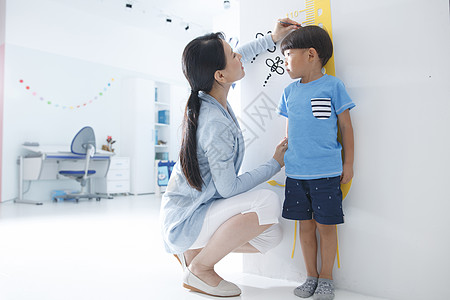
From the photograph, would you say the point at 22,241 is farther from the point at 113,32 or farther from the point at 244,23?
the point at 113,32

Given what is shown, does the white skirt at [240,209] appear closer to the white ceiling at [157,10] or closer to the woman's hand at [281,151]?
the woman's hand at [281,151]

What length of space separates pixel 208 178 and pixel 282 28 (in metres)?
0.68

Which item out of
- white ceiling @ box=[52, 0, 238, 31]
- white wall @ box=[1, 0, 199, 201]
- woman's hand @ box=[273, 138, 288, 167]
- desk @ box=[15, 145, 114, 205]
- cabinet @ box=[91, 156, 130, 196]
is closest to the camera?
woman's hand @ box=[273, 138, 288, 167]

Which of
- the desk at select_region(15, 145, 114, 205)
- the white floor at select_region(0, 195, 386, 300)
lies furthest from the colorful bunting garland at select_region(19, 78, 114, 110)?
the white floor at select_region(0, 195, 386, 300)

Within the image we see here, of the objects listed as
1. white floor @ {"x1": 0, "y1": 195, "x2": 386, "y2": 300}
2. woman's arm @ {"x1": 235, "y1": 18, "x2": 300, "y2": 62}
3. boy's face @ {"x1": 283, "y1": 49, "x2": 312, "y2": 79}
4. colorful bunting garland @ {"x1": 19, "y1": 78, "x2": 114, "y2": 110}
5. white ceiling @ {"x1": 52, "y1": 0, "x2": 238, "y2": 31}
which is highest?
white ceiling @ {"x1": 52, "y1": 0, "x2": 238, "y2": 31}

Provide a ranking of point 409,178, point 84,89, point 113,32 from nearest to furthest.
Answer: point 409,178, point 84,89, point 113,32

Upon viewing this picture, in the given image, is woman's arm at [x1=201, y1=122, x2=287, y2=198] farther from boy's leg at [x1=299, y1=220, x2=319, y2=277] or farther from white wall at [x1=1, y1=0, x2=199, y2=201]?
white wall at [x1=1, y1=0, x2=199, y2=201]

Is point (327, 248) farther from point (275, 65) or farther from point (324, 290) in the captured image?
point (275, 65)

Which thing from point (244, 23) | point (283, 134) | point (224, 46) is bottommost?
point (283, 134)

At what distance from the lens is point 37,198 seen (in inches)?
198

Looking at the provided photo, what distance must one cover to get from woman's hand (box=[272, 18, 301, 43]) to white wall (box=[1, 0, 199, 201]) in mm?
4629

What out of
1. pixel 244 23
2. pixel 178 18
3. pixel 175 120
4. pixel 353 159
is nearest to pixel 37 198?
pixel 175 120

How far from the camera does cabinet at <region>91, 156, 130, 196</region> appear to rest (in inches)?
217

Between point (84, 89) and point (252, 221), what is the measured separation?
512cm
